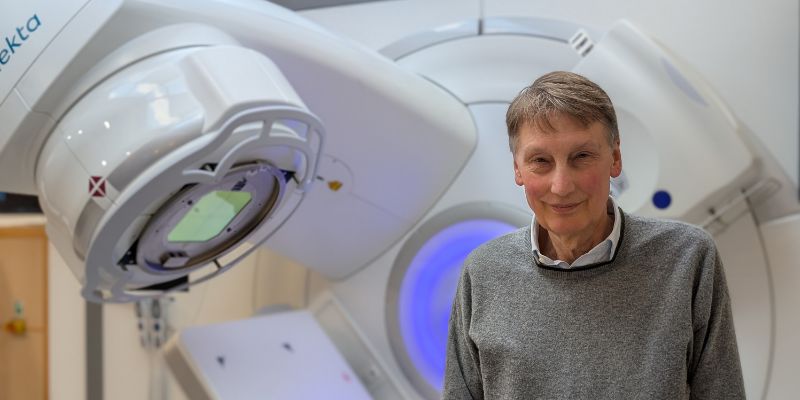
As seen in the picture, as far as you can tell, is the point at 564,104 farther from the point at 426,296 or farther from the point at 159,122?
the point at 426,296

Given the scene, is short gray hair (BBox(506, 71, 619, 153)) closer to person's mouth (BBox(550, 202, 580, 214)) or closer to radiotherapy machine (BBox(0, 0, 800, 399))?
person's mouth (BBox(550, 202, 580, 214))

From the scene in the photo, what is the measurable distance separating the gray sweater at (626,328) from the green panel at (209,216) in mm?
509

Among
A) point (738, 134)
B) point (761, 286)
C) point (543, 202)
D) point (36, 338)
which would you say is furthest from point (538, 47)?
point (36, 338)

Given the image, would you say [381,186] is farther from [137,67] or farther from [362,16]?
[137,67]

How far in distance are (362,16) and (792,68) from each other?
0.91 metres

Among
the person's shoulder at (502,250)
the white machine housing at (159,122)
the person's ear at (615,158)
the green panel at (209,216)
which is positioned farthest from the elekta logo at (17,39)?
the person's ear at (615,158)

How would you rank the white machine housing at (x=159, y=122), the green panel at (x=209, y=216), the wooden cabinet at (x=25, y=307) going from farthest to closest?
the wooden cabinet at (x=25, y=307) < the green panel at (x=209, y=216) < the white machine housing at (x=159, y=122)

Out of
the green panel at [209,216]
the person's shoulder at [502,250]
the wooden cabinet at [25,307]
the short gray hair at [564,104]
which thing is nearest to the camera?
the short gray hair at [564,104]

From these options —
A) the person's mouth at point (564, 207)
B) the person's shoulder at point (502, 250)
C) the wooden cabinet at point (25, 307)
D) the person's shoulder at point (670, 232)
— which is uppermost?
the person's mouth at point (564, 207)

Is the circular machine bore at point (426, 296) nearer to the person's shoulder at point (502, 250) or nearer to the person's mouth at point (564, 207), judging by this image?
the person's shoulder at point (502, 250)

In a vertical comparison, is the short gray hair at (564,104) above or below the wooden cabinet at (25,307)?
above

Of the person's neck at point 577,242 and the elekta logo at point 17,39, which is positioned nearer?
the person's neck at point 577,242

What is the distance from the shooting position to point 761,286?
1537mm

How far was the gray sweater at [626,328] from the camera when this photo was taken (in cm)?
90
